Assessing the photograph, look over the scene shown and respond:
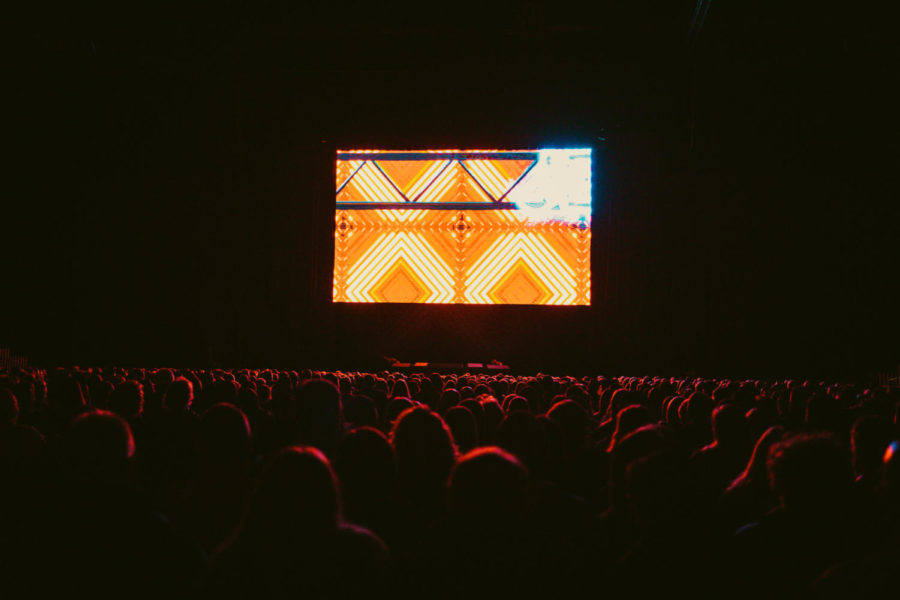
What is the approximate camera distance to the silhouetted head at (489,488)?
78.0 inches

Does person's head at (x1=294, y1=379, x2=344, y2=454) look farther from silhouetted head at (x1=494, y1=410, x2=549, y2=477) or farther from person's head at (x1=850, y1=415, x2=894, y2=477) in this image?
person's head at (x1=850, y1=415, x2=894, y2=477)

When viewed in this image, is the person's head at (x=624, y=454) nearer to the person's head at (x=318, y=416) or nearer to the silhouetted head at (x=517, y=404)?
the person's head at (x=318, y=416)

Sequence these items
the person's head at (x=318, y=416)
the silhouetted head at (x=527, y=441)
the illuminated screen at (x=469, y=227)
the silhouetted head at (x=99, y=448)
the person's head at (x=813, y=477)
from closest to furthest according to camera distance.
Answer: the person's head at (x=813, y=477) < the silhouetted head at (x=99, y=448) < the person's head at (x=318, y=416) < the silhouetted head at (x=527, y=441) < the illuminated screen at (x=469, y=227)

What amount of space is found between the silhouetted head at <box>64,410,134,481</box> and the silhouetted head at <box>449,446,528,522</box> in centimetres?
116

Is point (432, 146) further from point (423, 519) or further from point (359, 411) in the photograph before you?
point (423, 519)

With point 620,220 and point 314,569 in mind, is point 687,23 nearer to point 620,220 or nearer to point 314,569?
point 620,220

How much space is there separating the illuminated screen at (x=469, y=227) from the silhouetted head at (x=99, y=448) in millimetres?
15784

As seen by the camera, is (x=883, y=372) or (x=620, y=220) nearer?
(x=883, y=372)

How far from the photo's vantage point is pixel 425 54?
16.7 m

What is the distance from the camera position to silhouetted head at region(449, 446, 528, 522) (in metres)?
1.98

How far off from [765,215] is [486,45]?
795 centimetres

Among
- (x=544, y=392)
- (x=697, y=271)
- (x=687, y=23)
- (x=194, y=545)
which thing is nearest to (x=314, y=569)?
(x=194, y=545)

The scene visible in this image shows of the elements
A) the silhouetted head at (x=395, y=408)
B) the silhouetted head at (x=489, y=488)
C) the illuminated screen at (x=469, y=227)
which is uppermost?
the illuminated screen at (x=469, y=227)

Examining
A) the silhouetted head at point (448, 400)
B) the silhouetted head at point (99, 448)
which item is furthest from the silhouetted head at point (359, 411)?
the silhouetted head at point (99, 448)
